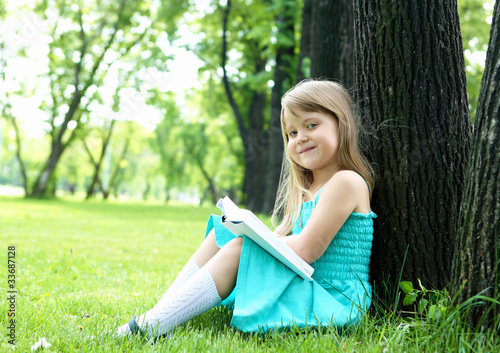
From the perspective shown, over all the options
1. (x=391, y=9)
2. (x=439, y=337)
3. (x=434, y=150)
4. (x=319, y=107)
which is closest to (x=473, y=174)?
(x=434, y=150)

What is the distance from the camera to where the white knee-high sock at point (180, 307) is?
7.47 feet

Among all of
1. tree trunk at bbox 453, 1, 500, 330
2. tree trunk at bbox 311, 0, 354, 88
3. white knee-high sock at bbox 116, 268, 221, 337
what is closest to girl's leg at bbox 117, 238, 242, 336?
white knee-high sock at bbox 116, 268, 221, 337

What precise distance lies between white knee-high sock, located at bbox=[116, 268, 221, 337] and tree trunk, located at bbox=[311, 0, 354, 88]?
5.11 meters

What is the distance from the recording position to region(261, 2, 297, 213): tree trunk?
12414 millimetres

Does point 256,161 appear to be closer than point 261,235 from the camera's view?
No

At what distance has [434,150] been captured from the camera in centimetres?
262

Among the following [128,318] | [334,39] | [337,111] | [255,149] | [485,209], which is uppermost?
[334,39]

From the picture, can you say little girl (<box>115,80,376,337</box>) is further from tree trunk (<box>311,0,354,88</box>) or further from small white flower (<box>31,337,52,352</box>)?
tree trunk (<box>311,0,354,88</box>)

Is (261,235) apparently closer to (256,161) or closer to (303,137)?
(303,137)

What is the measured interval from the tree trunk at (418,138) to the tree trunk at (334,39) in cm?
419

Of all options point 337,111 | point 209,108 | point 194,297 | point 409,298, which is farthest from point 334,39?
point 209,108

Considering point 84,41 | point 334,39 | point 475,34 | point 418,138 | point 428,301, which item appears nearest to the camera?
point 428,301

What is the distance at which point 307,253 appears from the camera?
2449mm

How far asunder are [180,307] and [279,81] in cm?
1150
